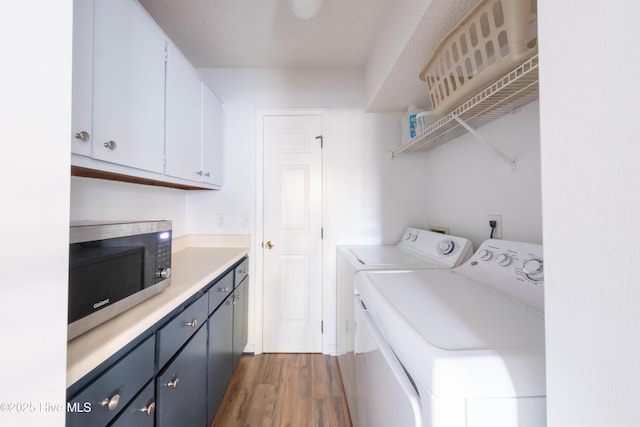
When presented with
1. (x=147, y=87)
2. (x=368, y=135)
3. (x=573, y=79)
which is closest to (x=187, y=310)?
(x=147, y=87)

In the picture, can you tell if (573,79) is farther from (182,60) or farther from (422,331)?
(182,60)

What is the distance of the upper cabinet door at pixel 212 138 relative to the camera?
1.73m

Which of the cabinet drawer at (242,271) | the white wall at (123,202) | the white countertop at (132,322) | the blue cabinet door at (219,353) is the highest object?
the white wall at (123,202)

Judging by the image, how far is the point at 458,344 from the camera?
56cm

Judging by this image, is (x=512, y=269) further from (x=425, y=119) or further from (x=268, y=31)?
(x=268, y=31)

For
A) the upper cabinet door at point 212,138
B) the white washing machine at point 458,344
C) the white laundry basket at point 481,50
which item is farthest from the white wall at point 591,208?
the upper cabinet door at point 212,138

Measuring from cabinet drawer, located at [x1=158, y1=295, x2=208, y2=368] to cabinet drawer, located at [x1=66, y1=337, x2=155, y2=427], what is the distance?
5 centimetres

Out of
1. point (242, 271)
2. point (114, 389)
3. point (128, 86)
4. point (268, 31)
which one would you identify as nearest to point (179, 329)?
point (114, 389)

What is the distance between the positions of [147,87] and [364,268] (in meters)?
1.39

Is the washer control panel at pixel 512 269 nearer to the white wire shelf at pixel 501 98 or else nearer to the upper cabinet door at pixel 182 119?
the white wire shelf at pixel 501 98

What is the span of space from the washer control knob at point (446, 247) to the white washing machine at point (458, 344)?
249 mm

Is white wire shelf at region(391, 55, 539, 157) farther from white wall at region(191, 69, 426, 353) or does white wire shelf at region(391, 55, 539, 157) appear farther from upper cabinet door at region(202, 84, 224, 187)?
upper cabinet door at region(202, 84, 224, 187)

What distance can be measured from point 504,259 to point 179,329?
1.39 m

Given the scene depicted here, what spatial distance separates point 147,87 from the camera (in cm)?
113
